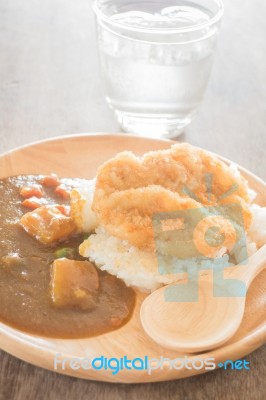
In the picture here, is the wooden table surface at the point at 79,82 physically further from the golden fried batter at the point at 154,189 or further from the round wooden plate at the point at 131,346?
the round wooden plate at the point at 131,346

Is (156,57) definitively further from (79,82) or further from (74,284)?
(74,284)

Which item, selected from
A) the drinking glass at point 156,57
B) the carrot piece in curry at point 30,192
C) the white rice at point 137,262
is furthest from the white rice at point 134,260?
the drinking glass at point 156,57

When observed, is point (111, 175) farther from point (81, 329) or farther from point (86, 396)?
point (86, 396)

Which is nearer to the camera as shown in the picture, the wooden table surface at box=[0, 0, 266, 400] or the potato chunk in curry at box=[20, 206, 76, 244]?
the potato chunk in curry at box=[20, 206, 76, 244]

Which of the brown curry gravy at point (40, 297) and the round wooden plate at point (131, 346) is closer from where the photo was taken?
the round wooden plate at point (131, 346)

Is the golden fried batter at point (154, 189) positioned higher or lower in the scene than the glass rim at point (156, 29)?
lower

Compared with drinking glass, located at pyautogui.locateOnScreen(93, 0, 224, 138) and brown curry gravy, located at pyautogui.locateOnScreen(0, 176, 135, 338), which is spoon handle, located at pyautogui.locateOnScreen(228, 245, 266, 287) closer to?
brown curry gravy, located at pyautogui.locateOnScreen(0, 176, 135, 338)

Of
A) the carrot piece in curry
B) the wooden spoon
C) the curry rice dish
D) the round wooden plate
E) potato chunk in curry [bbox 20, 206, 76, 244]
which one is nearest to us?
the round wooden plate

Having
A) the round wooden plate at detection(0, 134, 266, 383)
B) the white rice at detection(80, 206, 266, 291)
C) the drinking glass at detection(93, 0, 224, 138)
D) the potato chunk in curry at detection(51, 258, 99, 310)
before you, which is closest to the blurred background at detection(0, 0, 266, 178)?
the drinking glass at detection(93, 0, 224, 138)
